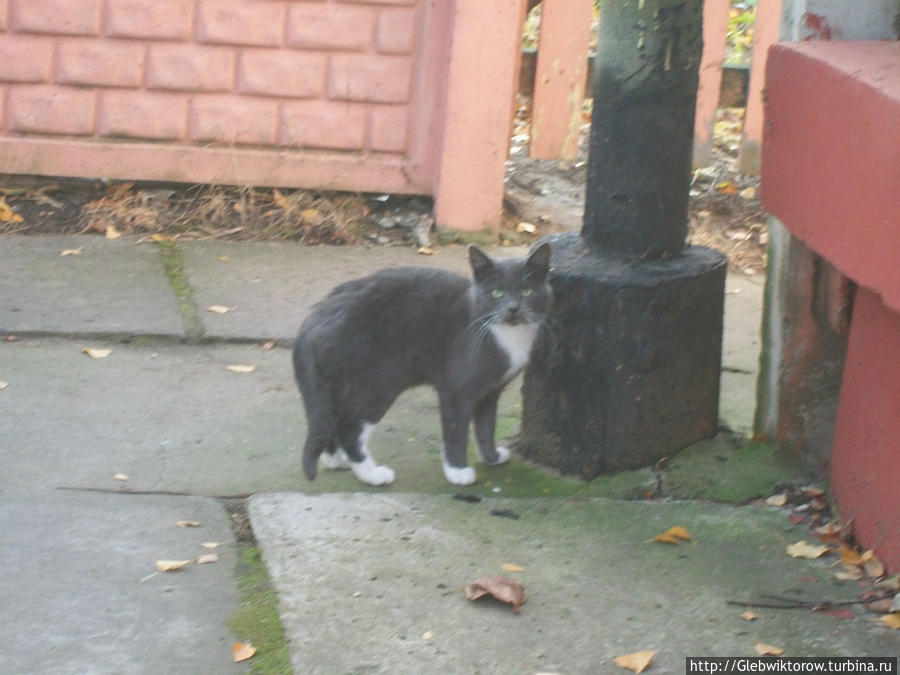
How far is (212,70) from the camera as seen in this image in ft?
22.2

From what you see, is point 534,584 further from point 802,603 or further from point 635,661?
point 802,603

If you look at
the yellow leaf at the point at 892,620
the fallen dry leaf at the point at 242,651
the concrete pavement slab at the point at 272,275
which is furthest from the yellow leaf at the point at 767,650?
the concrete pavement slab at the point at 272,275

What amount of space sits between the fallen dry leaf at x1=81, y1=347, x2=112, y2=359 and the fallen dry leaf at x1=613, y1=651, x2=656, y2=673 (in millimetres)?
2788

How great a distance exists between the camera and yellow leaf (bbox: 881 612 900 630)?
334cm

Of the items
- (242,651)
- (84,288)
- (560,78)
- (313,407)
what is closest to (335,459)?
(313,407)

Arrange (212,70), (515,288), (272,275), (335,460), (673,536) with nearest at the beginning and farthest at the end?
(673,536) → (515,288) → (335,460) → (272,275) → (212,70)

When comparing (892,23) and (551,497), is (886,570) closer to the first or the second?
(551,497)

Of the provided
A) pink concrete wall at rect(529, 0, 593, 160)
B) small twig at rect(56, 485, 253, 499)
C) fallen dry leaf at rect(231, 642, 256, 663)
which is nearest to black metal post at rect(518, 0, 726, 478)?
small twig at rect(56, 485, 253, 499)

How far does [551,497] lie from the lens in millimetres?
4164

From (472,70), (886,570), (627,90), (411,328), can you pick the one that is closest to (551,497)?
(411,328)

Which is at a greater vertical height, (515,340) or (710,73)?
(710,73)

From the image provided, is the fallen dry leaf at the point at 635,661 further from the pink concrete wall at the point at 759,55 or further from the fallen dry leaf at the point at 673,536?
the pink concrete wall at the point at 759,55

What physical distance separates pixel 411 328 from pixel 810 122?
1.40m

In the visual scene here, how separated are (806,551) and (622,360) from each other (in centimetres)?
81
